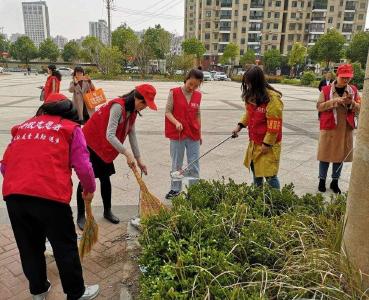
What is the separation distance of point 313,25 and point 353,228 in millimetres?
75410

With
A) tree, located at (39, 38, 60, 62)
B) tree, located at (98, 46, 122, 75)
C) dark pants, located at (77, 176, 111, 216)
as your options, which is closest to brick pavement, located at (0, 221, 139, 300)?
dark pants, located at (77, 176, 111, 216)

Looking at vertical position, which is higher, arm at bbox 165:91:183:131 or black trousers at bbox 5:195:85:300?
arm at bbox 165:91:183:131

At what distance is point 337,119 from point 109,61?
105ft

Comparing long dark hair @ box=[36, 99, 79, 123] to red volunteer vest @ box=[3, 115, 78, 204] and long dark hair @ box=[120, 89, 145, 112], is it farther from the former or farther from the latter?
long dark hair @ box=[120, 89, 145, 112]

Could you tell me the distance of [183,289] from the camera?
74.0 inches

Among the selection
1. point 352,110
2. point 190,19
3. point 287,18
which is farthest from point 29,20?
point 352,110

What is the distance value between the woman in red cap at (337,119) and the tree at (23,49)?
221 ft

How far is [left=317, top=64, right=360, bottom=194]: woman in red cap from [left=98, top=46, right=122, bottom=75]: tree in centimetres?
3158

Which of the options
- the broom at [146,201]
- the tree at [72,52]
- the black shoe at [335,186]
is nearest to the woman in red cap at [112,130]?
the broom at [146,201]

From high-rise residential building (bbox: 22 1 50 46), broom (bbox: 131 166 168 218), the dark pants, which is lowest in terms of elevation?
the dark pants

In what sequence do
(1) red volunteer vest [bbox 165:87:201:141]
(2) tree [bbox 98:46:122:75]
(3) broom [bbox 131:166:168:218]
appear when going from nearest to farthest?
(3) broom [bbox 131:166:168:218] < (1) red volunteer vest [bbox 165:87:201:141] < (2) tree [bbox 98:46:122:75]

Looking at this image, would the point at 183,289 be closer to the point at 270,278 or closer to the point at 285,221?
the point at 270,278

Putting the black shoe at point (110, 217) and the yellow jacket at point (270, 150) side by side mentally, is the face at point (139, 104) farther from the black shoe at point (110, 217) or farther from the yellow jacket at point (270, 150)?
the black shoe at point (110, 217)

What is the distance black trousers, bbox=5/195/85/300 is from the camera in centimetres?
207
